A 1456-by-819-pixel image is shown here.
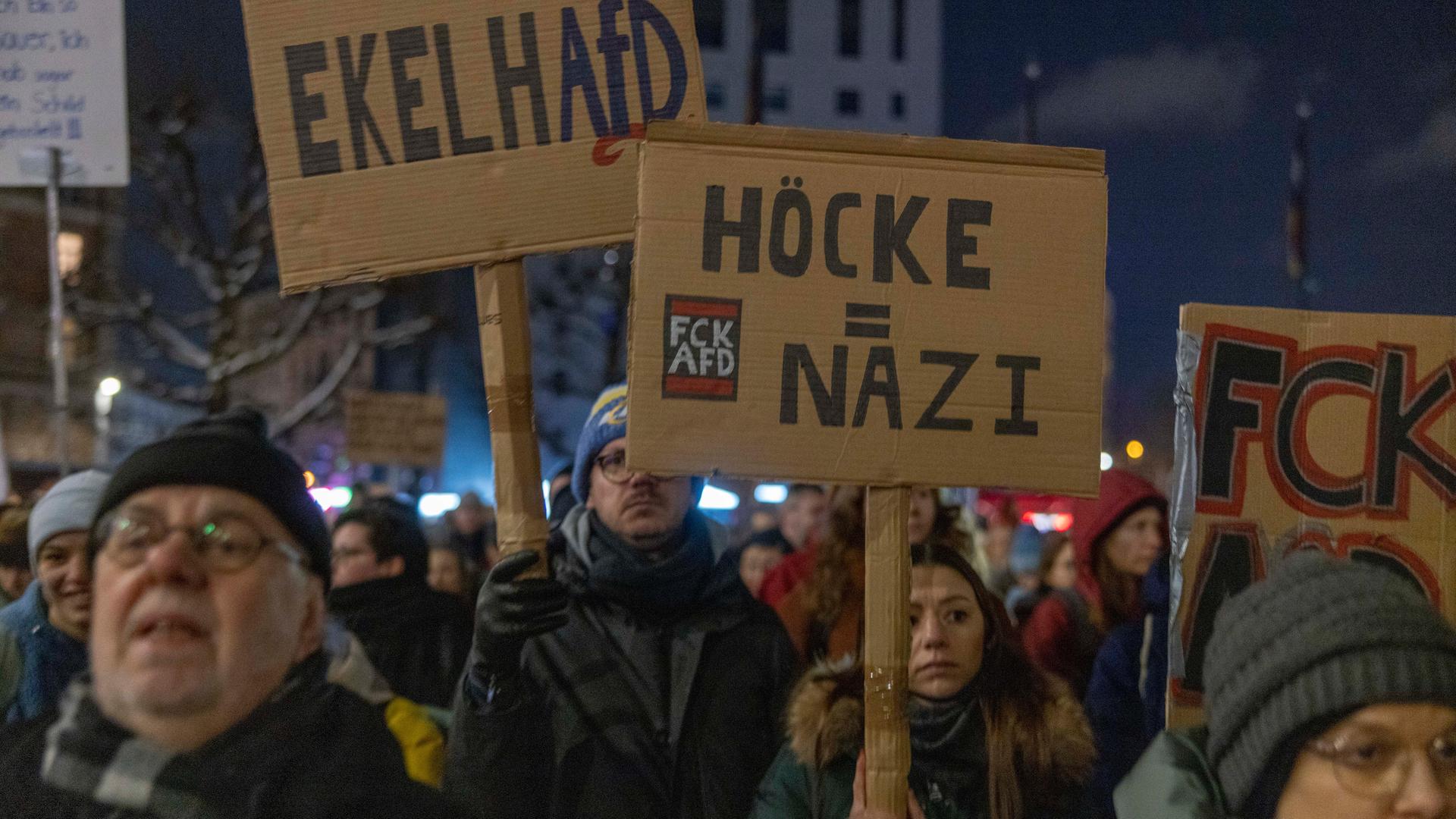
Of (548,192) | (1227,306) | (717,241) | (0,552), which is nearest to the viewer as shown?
(717,241)

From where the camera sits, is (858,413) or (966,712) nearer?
(858,413)

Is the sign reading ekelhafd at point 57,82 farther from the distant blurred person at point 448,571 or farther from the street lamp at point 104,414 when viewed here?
the street lamp at point 104,414

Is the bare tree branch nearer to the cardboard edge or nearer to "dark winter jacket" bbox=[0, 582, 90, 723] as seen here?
"dark winter jacket" bbox=[0, 582, 90, 723]

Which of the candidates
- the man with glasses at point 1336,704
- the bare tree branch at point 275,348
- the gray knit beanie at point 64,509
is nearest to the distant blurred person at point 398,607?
the gray knit beanie at point 64,509

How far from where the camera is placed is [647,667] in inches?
130

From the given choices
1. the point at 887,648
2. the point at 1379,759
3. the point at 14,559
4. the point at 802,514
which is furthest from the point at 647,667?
the point at 802,514

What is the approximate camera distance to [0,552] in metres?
4.00

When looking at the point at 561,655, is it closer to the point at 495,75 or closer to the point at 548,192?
the point at 548,192

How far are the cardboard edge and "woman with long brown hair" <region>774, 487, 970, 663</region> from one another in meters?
1.87

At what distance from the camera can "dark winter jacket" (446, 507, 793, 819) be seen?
315 centimetres

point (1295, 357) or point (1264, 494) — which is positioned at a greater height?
point (1295, 357)

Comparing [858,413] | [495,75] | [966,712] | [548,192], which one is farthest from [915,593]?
[495,75]

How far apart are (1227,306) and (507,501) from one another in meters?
1.69

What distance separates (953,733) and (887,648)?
50 cm
